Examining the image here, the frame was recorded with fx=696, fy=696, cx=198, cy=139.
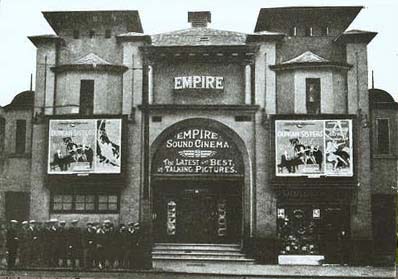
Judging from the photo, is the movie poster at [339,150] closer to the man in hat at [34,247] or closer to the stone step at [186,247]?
the stone step at [186,247]

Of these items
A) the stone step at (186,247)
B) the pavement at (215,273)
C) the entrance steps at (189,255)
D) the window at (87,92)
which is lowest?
the pavement at (215,273)

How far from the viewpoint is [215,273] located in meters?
10.9

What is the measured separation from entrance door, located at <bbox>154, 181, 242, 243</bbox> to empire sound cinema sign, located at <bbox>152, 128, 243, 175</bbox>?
0.80 feet

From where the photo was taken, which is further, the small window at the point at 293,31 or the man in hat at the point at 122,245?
the small window at the point at 293,31

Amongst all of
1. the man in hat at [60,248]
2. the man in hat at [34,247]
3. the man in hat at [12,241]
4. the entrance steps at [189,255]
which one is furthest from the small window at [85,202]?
the entrance steps at [189,255]

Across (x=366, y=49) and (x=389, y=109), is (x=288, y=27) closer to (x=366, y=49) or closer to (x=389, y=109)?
(x=366, y=49)

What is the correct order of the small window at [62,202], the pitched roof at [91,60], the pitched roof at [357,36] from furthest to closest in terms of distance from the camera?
the pitched roof at [91,60] → the small window at [62,202] → the pitched roof at [357,36]

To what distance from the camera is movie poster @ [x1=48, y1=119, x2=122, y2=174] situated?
1141cm

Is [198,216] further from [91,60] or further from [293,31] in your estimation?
[293,31]

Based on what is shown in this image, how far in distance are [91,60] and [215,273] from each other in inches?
162

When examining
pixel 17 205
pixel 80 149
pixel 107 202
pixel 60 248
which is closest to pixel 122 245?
pixel 107 202

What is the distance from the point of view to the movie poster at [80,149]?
Result: 11.4 metres

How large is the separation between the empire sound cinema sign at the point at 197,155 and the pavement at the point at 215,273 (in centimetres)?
158

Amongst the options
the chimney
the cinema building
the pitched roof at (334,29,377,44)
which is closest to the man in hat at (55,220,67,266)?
the cinema building
